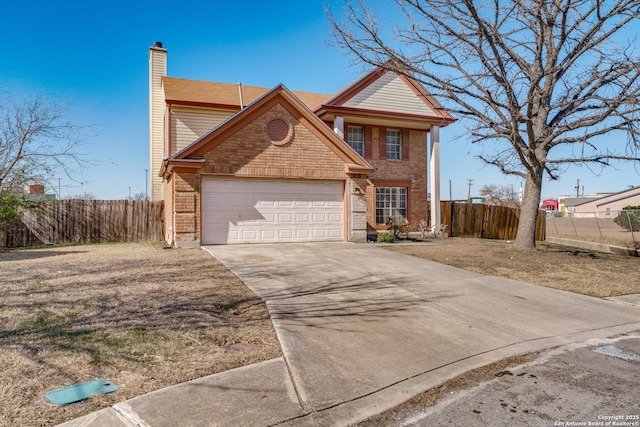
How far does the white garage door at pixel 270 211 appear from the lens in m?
14.2

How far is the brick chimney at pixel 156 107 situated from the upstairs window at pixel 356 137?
A: 9.30 m

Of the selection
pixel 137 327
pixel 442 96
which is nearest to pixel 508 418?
pixel 137 327

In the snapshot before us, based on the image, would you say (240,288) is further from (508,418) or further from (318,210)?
(318,210)

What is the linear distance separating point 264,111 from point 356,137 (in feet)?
20.4

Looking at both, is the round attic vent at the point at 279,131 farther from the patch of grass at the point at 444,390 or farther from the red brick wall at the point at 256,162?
the patch of grass at the point at 444,390

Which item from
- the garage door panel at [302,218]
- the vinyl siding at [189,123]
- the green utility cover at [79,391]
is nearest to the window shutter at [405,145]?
the garage door panel at [302,218]

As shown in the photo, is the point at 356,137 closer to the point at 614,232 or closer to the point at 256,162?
the point at 256,162

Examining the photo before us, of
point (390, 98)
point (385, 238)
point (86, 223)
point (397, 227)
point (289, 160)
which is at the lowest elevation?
point (385, 238)

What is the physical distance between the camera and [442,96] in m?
13.9

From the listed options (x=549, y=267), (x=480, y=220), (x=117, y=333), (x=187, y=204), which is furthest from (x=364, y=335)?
(x=480, y=220)

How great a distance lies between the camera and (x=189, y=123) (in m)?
18.2

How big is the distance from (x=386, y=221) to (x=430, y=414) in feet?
52.9

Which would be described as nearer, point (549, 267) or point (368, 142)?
point (549, 267)

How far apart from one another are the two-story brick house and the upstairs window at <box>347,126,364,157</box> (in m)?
0.05
